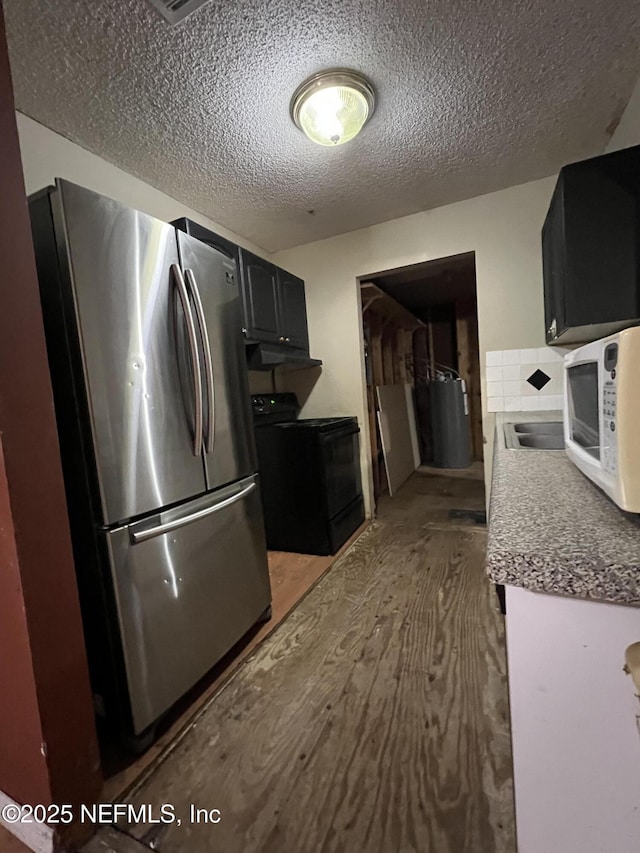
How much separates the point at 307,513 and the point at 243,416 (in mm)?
1124

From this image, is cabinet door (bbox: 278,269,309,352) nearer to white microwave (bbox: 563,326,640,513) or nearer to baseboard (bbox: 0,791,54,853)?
white microwave (bbox: 563,326,640,513)

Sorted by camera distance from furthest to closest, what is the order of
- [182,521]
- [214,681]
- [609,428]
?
[214,681] < [182,521] < [609,428]

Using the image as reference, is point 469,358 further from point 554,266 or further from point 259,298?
point 259,298

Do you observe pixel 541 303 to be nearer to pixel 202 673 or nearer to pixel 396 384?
pixel 396 384

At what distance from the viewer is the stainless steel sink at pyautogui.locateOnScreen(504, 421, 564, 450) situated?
1601 millimetres

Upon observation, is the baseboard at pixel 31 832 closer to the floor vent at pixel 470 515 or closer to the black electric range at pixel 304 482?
the black electric range at pixel 304 482

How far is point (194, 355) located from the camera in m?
1.35

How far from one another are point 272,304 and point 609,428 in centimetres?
233

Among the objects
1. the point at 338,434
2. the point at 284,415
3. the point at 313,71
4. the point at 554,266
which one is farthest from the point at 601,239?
the point at 284,415

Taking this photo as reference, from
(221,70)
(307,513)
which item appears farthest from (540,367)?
(221,70)

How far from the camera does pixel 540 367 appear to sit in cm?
244

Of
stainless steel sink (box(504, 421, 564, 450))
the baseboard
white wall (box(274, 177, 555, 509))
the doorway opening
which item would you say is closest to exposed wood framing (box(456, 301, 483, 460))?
the doorway opening

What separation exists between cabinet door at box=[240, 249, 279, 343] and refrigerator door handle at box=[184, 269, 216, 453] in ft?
3.05

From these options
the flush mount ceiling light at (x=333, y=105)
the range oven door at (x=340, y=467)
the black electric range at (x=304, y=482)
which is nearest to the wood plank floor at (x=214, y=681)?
the black electric range at (x=304, y=482)
